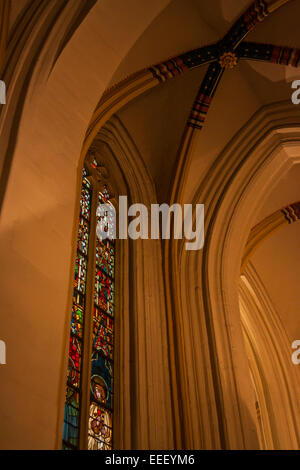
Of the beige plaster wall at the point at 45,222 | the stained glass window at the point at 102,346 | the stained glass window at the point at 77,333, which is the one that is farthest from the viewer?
the stained glass window at the point at 102,346

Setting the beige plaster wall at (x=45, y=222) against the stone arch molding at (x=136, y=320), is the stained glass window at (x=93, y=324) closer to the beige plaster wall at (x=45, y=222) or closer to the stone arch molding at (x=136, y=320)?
the stone arch molding at (x=136, y=320)

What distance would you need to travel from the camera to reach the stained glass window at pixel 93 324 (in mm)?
5316

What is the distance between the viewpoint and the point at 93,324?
245 inches

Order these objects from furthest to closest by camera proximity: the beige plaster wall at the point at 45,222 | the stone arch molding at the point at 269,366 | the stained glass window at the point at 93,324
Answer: the stone arch molding at the point at 269,366 → the stained glass window at the point at 93,324 → the beige plaster wall at the point at 45,222

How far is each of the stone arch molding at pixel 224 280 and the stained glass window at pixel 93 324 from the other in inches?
32.9

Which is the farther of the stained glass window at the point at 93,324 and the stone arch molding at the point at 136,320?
the stone arch molding at the point at 136,320

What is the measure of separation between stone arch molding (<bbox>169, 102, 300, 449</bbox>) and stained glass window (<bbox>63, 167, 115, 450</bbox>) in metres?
0.83

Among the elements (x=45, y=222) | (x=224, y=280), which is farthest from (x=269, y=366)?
(x=45, y=222)

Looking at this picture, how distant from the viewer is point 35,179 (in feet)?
13.9

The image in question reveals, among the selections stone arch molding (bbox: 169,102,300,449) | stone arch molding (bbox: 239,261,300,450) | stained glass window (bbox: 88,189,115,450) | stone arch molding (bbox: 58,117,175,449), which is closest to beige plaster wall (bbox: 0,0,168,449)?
stained glass window (bbox: 88,189,115,450)

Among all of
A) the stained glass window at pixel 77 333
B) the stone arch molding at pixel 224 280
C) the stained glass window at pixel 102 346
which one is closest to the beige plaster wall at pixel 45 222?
the stained glass window at pixel 77 333

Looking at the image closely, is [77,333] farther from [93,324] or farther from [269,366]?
[269,366]

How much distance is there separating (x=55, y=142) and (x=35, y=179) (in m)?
0.54
